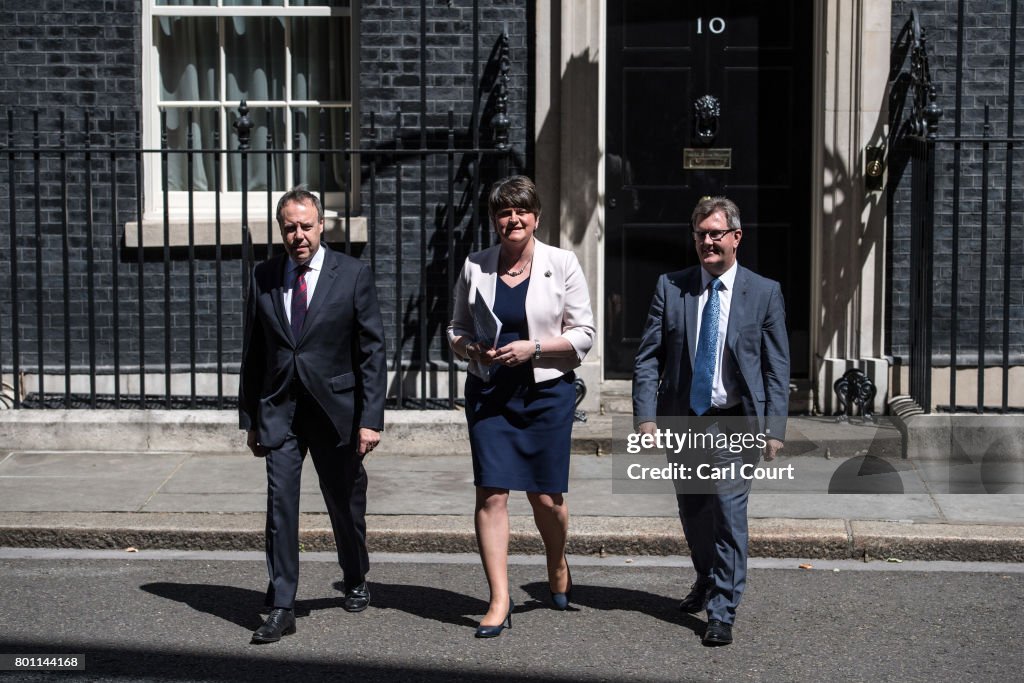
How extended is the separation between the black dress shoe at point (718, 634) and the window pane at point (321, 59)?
17.1ft

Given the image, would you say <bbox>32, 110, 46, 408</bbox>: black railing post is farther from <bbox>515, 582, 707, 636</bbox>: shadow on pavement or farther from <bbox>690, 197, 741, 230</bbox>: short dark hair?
<bbox>690, 197, 741, 230</bbox>: short dark hair

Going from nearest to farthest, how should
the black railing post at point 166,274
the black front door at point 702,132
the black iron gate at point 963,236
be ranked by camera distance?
the black railing post at point 166,274 → the black iron gate at point 963,236 → the black front door at point 702,132

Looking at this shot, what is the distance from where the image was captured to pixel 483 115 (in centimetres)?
921

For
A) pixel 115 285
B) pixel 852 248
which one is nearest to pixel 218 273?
pixel 115 285

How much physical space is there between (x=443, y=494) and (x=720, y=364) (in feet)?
8.18

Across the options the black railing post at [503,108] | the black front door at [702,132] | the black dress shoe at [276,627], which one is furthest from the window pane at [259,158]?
the black dress shoe at [276,627]

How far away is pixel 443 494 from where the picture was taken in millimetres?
7633

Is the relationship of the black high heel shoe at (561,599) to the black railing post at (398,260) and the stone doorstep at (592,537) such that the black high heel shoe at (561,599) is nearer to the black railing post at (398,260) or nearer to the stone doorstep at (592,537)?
the stone doorstep at (592,537)

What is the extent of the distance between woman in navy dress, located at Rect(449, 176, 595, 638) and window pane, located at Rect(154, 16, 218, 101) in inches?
178

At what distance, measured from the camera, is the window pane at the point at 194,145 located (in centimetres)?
956

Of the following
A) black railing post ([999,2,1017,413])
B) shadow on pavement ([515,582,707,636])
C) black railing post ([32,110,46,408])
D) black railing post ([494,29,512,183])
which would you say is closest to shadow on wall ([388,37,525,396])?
black railing post ([494,29,512,183])

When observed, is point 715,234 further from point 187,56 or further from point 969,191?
point 187,56

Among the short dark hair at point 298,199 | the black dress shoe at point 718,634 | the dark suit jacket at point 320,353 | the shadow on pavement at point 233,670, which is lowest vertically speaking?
the shadow on pavement at point 233,670

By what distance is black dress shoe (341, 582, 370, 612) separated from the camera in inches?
232
